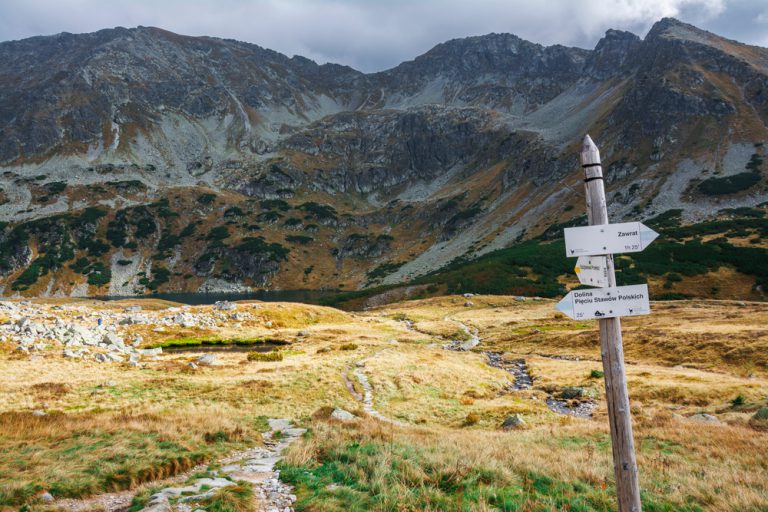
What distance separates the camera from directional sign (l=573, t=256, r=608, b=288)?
6.71 meters

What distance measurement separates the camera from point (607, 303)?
670 cm

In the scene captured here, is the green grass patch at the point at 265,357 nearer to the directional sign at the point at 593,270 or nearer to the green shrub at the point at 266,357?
the green shrub at the point at 266,357

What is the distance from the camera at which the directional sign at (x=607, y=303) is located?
663 centimetres

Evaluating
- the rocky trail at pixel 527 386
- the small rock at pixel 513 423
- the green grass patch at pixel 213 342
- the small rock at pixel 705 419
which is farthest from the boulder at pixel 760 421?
the green grass patch at pixel 213 342

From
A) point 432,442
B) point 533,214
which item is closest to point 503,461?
point 432,442

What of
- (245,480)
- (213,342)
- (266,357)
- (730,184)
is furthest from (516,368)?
(730,184)

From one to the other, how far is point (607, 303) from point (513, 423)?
628 inches

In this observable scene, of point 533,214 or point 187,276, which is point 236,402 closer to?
point 533,214

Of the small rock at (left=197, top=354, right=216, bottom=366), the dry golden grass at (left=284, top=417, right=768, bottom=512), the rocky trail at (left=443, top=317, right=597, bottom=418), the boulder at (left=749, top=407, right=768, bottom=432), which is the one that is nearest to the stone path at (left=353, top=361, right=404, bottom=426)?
the dry golden grass at (left=284, top=417, right=768, bottom=512)

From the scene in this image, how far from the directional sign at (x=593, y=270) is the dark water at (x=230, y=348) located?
4596cm

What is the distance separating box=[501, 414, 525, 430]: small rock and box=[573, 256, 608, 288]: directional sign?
50.6 feet

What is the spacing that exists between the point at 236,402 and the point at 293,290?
16959cm

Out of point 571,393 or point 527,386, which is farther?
point 527,386

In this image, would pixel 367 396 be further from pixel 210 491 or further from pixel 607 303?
pixel 607 303
